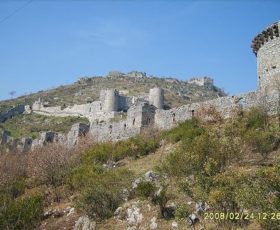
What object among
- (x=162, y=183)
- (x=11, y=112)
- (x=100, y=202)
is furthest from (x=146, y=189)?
(x=11, y=112)

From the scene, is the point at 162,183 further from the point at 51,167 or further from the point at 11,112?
the point at 11,112

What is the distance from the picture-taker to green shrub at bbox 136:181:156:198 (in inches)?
563

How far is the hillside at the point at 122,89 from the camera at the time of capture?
3632 inches

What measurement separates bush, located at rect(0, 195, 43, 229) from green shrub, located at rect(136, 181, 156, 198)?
3463mm

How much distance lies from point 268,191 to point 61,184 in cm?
1190

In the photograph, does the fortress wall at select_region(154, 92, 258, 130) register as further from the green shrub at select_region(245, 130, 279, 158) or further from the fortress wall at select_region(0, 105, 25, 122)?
the fortress wall at select_region(0, 105, 25, 122)

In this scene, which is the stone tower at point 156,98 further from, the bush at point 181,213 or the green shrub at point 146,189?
the bush at point 181,213

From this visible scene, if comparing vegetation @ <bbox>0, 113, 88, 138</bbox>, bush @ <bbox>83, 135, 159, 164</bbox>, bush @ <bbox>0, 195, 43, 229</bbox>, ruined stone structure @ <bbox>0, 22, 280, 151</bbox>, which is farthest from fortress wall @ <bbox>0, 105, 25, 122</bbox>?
bush @ <bbox>0, 195, 43, 229</bbox>

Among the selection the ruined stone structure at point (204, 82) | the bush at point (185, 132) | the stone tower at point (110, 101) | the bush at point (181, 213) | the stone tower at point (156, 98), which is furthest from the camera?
the ruined stone structure at point (204, 82)

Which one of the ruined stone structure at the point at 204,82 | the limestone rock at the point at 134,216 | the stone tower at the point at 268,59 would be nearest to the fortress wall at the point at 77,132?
the stone tower at the point at 268,59
